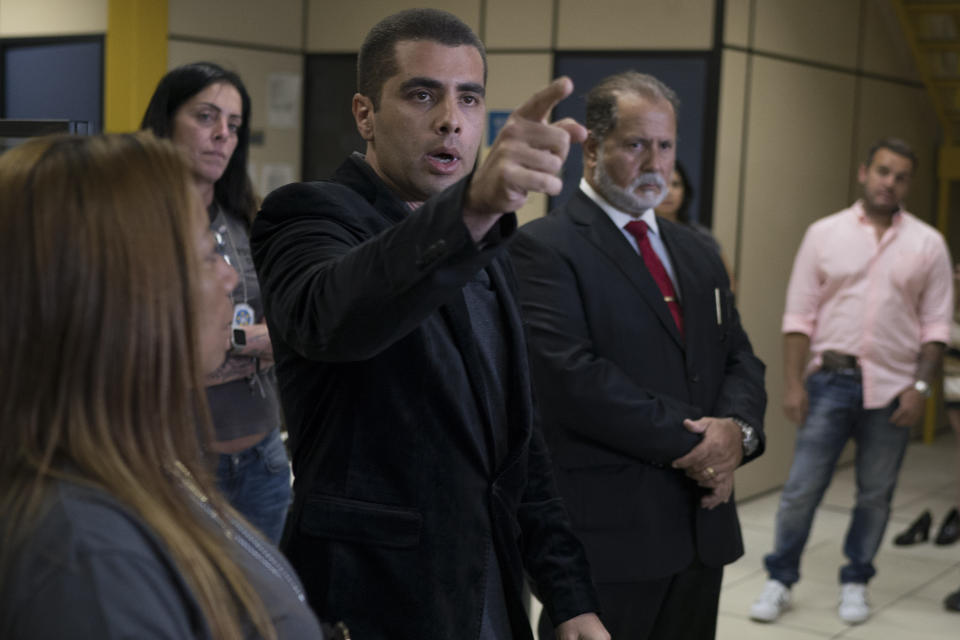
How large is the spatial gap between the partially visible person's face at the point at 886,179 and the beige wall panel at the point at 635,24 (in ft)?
4.26

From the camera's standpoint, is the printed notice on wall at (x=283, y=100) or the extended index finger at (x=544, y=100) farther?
the printed notice on wall at (x=283, y=100)

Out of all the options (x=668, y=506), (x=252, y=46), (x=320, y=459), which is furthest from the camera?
(x=252, y=46)

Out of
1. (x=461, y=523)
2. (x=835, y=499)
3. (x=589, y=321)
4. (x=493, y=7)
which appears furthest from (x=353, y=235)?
(x=835, y=499)

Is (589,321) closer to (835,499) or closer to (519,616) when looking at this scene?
(519,616)

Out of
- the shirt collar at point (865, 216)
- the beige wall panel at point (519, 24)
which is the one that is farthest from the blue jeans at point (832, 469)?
the beige wall panel at point (519, 24)

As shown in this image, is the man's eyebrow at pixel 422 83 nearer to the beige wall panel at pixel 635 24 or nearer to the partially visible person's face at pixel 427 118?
the partially visible person's face at pixel 427 118

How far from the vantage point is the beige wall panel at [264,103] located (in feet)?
20.1

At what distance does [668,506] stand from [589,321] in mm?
425

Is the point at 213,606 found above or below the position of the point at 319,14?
below

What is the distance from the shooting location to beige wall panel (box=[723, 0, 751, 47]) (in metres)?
5.43

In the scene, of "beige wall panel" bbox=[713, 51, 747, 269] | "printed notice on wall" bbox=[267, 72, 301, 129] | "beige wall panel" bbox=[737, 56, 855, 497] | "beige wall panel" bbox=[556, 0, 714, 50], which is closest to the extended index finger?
"beige wall panel" bbox=[713, 51, 747, 269]

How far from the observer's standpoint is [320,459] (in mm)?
1456

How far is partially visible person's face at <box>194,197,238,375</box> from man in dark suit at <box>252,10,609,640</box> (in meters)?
0.22

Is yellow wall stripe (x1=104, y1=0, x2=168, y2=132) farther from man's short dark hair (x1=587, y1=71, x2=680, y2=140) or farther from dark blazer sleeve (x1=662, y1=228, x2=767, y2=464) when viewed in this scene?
dark blazer sleeve (x1=662, y1=228, x2=767, y2=464)
